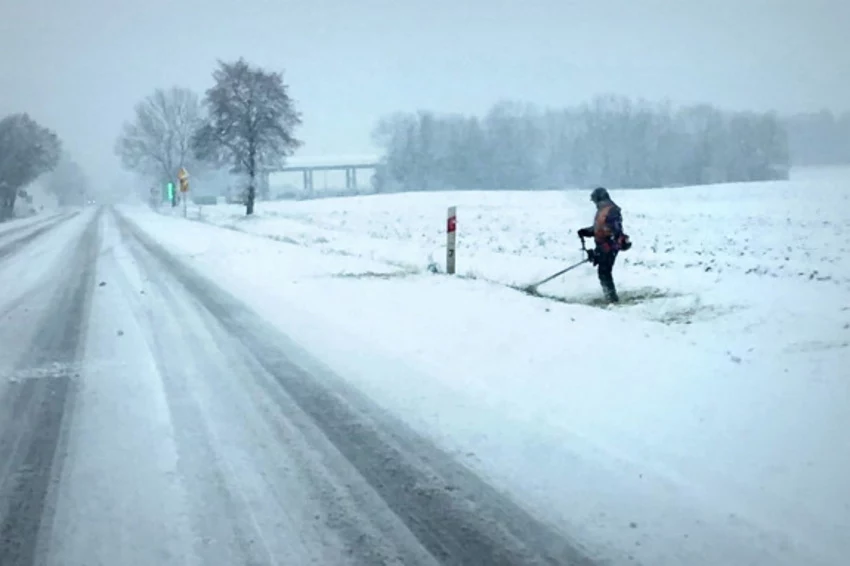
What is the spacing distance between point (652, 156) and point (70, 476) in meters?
34.4

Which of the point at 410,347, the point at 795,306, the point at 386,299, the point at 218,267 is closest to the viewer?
the point at 410,347

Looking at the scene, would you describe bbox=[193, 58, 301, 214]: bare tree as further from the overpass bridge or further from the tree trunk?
the overpass bridge

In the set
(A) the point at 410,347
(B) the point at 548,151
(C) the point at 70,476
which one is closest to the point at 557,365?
(A) the point at 410,347

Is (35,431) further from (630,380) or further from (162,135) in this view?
(162,135)

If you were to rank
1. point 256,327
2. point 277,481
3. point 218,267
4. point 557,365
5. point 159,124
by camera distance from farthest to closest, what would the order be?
point 159,124 < point 218,267 < point 256,327 < point 557,365 < point 277,481

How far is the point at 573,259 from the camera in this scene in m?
19.1

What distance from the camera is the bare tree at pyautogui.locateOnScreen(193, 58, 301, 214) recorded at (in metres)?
45.3

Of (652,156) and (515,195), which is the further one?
(515,195)

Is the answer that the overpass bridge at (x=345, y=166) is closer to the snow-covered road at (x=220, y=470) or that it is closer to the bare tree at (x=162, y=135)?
the bare tree at (x=162, y=135)

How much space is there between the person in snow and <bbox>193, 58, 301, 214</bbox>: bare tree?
36.8 metres

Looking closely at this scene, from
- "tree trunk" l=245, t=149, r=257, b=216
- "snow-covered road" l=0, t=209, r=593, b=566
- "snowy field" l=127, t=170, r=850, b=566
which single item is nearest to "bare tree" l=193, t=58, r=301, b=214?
"tree trunk" l=245, t=149, r=257, b=216

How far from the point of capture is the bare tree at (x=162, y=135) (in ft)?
223

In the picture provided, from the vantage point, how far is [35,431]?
18.1 feet

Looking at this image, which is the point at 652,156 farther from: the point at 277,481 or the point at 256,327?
the point at 277,481
